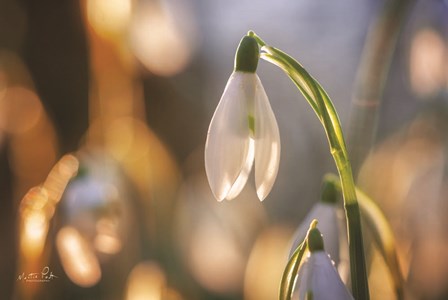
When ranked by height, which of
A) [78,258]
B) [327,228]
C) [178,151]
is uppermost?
[178,151]

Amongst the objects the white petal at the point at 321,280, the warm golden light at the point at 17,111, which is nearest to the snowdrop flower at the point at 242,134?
the white petal at the point at 321,280

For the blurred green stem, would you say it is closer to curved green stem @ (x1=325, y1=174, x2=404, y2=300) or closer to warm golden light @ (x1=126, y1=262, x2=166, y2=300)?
curved green stem @ (x1=325, y1=174, x2=404, y2=300)

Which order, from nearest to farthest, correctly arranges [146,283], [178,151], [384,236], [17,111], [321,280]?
[321,280] → [384,236] → [146,283] → [17,111] → [178,151]

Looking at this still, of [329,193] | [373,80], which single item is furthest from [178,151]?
[329,193]

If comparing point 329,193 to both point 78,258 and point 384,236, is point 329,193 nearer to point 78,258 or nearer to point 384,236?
point 384,236

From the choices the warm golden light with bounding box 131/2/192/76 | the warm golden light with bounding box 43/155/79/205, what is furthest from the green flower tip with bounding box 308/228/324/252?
the warm golden light with bounding box 131/2/192/76

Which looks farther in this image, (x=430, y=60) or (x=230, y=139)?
(x=430, y=60)
